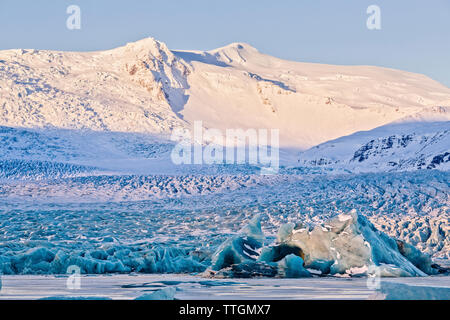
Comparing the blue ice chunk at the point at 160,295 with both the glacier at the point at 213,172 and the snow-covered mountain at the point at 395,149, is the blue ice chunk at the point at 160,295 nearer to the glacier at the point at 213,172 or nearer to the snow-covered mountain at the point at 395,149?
the glacier at the point at 213,172

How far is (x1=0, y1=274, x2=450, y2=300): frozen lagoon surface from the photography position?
6.06 meters

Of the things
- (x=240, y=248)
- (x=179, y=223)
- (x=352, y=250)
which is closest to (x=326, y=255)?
(x=352, y=250)

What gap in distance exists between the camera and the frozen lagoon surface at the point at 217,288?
19.9ft

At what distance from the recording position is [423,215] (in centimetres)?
1445

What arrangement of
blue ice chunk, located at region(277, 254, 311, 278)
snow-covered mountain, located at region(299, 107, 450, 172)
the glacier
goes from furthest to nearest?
snow-covered mountain, located at region(299, 107, 450, 172) < the glacier < blue ice chunk, located at region(277, 254, 311, 278)

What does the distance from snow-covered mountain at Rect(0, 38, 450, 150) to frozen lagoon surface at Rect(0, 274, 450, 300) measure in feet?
123

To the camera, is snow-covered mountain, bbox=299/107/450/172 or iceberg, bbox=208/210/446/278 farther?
snow-covered mountain, bbox=299/107/450/172

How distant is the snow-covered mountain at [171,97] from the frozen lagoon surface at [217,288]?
123ft

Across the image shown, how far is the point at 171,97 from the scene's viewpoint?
56.2 m

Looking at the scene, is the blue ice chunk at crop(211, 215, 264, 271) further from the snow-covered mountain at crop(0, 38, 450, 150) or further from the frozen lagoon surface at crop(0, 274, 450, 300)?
the snow-covered mountain at crop(0, 38, 450, 150)

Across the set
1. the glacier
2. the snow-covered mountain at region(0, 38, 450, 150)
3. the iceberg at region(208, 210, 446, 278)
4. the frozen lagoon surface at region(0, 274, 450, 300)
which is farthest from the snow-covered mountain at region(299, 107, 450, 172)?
the frozen lagoon surface at region(0, 274, 450, 300)

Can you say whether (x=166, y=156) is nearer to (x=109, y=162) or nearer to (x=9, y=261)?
(x=109, y=162)

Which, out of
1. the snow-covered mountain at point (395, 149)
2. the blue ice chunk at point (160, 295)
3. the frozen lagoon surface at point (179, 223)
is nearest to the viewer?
the blue ice chunk at point (160, 295)

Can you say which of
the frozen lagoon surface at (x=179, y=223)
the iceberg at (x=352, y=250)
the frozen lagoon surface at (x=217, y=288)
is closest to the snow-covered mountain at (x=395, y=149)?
the frozen lagoon surface at (x=179, y=223)
